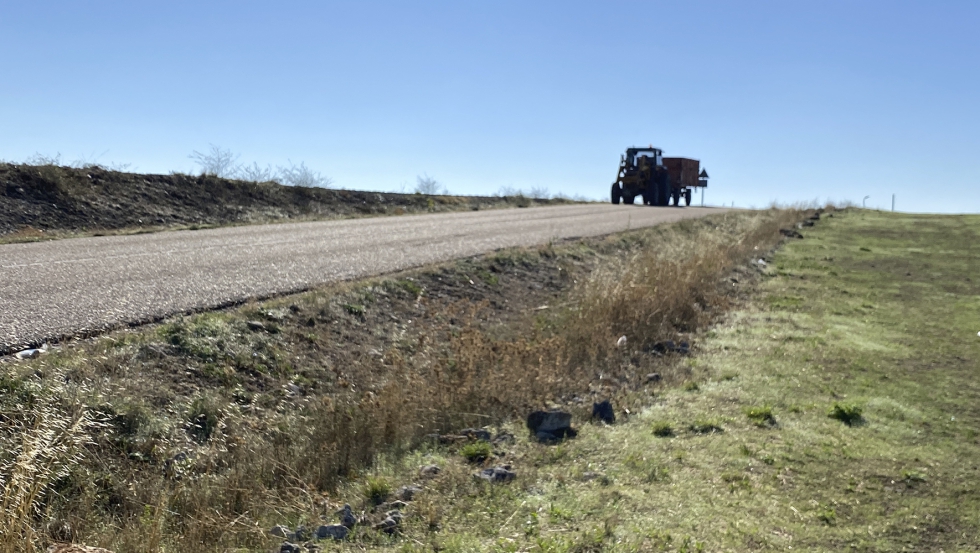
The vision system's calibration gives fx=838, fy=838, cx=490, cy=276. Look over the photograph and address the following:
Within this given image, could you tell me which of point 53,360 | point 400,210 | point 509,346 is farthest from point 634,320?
point 400,210

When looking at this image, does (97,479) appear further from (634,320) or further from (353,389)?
(634,320)

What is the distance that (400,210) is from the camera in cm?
2089

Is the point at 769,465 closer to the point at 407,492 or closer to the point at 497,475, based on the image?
the point at 497,475

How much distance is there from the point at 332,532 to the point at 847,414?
3.41 metres

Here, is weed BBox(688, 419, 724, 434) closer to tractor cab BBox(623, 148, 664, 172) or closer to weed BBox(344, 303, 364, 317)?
weed BBox(344, 303, 364, 317)

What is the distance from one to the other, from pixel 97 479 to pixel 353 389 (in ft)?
6.38

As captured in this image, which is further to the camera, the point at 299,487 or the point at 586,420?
the point at 586,420

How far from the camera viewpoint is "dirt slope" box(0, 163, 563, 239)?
13.2 metres

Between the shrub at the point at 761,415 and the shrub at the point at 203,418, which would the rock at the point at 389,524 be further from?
the shrub at the point at 761,415

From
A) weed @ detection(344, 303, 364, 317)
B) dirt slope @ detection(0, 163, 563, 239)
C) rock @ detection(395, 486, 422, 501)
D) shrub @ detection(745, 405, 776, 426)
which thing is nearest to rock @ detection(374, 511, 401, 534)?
rock @ detection(395, 486, 422, 501)

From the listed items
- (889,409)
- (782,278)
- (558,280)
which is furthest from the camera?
(782,278)

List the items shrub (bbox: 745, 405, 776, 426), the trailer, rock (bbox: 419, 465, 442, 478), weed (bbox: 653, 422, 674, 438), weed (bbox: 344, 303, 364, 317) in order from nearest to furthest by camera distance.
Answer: rock (bbox: 419, 465, 442, 478) → weed (bbox: 653, 422, 674, 438) → shrub (bbox: 745, 405, 776, 426) → weed (bbox: 344, 303, 364, 317) → the trailer

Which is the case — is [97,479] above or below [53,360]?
below

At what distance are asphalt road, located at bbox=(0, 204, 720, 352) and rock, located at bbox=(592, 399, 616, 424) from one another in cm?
328
